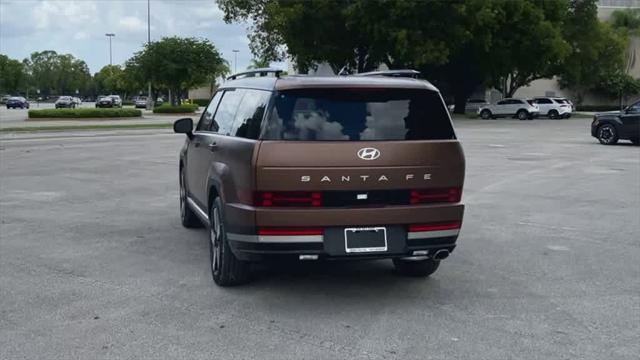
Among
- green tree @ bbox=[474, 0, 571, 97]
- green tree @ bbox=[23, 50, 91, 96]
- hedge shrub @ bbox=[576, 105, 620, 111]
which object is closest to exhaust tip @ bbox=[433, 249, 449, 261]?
green tree @ bbox=[474, 0, 571, 97]

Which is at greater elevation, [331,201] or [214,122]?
[214,122]

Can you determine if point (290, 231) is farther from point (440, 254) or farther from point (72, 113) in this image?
point (72, 113)

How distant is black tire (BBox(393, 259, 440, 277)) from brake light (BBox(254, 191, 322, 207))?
151cm

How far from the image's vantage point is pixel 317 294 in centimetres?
602

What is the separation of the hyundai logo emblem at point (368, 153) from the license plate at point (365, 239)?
517 mm

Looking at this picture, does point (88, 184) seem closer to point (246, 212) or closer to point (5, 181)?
point (5, 181)

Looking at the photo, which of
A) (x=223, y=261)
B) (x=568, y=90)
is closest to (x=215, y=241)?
(x=223, y=261)

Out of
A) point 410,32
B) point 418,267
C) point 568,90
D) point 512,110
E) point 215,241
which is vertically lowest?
point 418,267

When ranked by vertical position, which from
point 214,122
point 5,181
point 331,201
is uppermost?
point 214,122

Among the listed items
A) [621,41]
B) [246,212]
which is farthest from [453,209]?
[621,41]

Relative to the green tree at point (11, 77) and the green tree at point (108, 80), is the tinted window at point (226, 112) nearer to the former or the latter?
the green tree at point (11, 77)

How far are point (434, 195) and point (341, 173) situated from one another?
796mm

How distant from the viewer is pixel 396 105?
18.7 feet

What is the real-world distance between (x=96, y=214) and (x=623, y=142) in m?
A: 21.4
